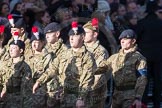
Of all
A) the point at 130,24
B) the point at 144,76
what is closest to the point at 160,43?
the point at 130,24

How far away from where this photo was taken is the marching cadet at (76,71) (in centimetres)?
1614

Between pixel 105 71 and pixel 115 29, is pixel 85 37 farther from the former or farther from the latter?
pixel 115 29

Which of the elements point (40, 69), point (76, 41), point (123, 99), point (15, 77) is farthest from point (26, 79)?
point (123, 99)

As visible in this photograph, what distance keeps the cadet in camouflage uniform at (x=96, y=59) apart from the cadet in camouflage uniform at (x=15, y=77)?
3.80ft

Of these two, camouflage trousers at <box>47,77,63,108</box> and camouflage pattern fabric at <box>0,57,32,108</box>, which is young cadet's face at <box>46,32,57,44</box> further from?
camouflage pattern fabric at <box>0,57,32,108</box>

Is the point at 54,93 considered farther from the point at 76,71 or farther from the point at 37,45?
the point at 76,71

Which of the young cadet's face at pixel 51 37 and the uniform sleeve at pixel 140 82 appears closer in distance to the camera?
the uniform sleeve at pixel 140 82

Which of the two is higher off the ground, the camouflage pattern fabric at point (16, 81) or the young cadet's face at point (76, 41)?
the young cadet's face at point (76, 41)

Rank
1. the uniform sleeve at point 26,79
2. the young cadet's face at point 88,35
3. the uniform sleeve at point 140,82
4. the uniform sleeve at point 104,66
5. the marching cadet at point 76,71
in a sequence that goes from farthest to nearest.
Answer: the young cadet's face at point 88,35
the uniform sleeve at point 104,66
the uniform sleeve at point 26,79
the uniform sleeve at point 140,82
the marching cadet at point 76,71

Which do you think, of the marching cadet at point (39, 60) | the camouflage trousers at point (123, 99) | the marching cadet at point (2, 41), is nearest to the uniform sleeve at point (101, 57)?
the camouflage trousers at point (123, 99)

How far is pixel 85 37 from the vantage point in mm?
17375

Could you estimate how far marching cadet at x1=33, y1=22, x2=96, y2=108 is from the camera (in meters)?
16.1

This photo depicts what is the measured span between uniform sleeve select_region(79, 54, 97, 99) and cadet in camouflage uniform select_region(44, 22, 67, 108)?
4.07ft

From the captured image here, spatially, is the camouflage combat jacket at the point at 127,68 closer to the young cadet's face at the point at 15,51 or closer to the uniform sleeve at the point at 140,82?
the uniform sleeve at the point at 140,82
